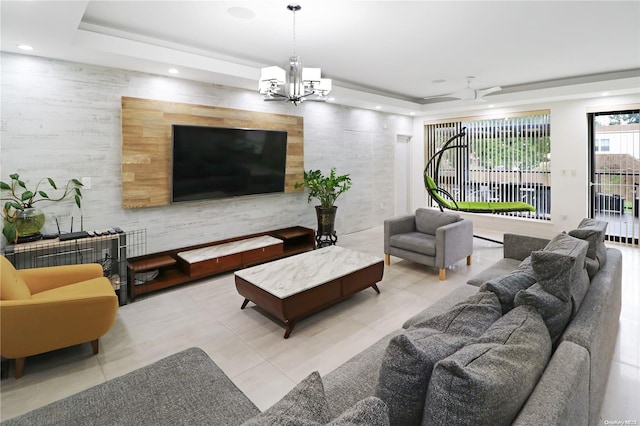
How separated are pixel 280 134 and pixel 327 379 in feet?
14.2

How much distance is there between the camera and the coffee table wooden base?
2.81 metres

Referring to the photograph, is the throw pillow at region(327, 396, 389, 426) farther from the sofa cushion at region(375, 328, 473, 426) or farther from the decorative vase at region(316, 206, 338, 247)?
the decorative vase at region(316, 206, 338, 247)

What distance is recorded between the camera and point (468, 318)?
1412 millimetres

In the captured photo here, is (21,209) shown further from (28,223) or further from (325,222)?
(325,222)

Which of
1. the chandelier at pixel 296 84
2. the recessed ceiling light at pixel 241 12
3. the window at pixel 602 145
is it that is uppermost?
the recessed ceiling light at pixel 241 12

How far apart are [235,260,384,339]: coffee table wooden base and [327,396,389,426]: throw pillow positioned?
1988 millimetres

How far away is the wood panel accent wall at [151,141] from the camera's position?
3906mm

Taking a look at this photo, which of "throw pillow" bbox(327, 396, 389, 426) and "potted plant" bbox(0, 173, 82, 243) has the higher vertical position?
"potted plant" bbox(0, 173, 82, 243)

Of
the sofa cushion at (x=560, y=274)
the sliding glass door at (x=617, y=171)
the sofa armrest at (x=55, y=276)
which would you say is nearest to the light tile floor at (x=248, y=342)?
the sofa armrest at (x=55, y=276)

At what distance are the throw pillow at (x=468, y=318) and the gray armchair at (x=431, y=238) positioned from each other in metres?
2.60

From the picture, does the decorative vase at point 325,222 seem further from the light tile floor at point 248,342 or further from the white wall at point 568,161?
the white wall at point 568,161

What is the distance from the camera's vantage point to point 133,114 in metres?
3.90

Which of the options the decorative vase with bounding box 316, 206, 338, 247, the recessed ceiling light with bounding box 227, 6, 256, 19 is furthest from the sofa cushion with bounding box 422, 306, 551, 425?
the decorative vase with bounding box 316, 206, 338, 247

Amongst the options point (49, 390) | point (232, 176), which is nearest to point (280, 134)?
point (232, 176)
